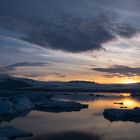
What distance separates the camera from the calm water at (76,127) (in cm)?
2150

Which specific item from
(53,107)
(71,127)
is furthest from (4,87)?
(71,127)

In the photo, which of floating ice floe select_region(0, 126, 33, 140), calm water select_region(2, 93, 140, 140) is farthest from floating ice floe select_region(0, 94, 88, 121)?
floating ice floe select_region(0, 126, 33, 140)

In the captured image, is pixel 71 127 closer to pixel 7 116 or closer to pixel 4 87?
pixel 7 116

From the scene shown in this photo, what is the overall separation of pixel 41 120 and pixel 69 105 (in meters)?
8.82

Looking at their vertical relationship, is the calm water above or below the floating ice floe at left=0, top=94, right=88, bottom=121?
below

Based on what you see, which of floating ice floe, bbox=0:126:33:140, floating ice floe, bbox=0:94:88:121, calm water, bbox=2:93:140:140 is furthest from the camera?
floating ice floe, bbox=0:94:88:121


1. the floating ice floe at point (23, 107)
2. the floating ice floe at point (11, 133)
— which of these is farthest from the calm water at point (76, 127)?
the floating ice floe at point (23, 107)

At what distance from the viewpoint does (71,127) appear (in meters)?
24.8

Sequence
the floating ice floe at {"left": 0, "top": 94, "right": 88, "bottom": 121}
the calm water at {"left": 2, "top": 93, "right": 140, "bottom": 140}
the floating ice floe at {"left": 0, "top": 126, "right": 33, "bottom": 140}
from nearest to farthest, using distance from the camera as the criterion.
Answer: the floating ice floe at {"left": 0, "top": 126, "right": 33, "bottom": 140} → the calm water at {"left": 2, "top": 93, "right": 140, "bottom": 140} → the floating ice floe at {"left": 0, "top": 94, "right": 88, "bottom": 121}

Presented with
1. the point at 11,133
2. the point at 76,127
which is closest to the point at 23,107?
the point at 76,127

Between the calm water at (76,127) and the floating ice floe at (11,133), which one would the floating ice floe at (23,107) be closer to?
the calm water at (76,127)

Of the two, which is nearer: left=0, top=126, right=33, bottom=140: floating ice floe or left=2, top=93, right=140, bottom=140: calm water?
left=0, top=126, right=33, bottom=140: floating ice floe

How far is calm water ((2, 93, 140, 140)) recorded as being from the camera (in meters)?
21.5

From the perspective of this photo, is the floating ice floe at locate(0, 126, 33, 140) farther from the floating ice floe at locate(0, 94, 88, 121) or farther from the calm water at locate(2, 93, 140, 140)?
the floating ice floe at locate(0, 94, 88, 121)
